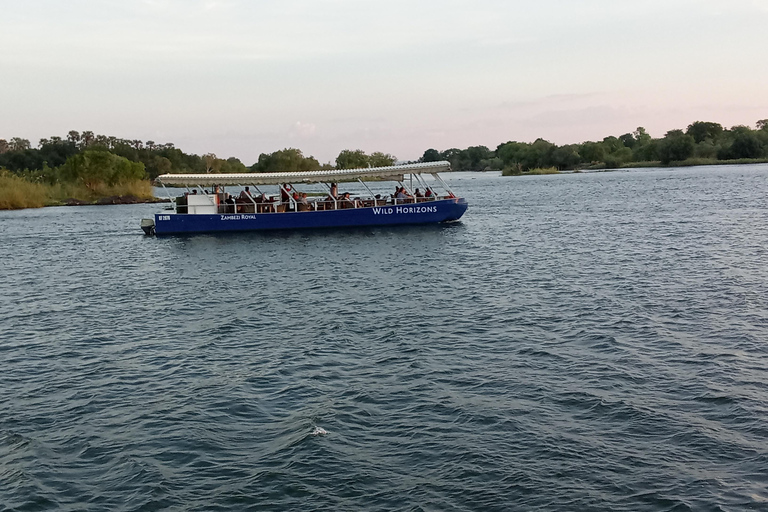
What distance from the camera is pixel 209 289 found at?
26875 mm

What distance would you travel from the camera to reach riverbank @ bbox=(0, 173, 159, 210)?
263 feet

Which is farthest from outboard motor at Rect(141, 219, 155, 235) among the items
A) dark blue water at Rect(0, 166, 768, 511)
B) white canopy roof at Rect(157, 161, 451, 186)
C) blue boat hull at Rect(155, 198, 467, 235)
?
dark blue water at Rect(0, 166, 768, 511)

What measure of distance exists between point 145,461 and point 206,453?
3.13 feet

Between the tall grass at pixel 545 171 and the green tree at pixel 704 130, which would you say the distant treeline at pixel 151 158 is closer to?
the tall grass at pixel 545 171

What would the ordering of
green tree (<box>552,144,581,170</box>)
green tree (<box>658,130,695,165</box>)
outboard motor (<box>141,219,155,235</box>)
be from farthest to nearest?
green tree (<box>552,144,581,170</box>) → green tree (<box>658,130,695,165</box>) → outboard motor (<box>141,219,155,235</box>)

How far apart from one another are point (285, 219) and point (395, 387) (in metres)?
33.1

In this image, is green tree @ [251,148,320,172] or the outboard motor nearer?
the outboard motor

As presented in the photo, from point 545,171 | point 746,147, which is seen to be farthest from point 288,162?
point 746,147

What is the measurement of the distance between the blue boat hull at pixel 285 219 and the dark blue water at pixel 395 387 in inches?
607

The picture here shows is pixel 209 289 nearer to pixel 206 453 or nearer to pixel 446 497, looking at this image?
pixel 206 453

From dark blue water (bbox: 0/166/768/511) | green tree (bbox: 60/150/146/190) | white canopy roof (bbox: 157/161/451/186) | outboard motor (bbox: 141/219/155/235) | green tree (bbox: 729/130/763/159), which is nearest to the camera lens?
dark blue water (bbox: 0/166/768/511)

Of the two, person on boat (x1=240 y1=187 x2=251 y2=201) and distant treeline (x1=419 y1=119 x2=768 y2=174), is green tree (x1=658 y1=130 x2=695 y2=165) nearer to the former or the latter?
distant treeline (x1=419 y1=119 x2=768 y2=174)

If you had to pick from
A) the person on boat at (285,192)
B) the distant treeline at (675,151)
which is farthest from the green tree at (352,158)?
the person on boat at (285,192)

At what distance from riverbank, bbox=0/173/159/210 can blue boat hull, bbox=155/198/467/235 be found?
4350 centimetres
